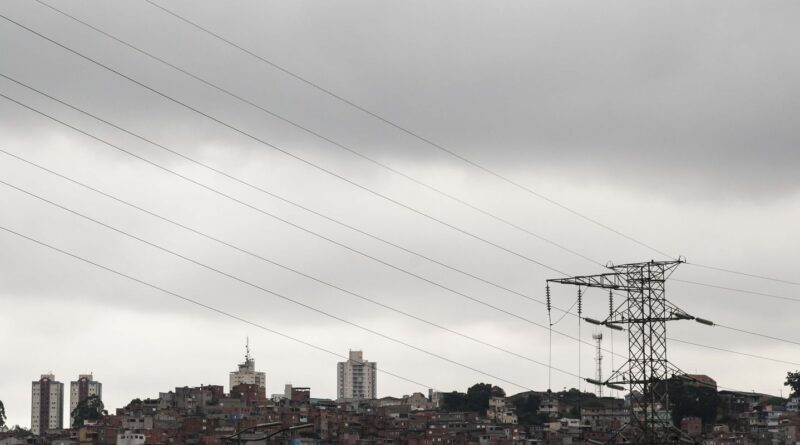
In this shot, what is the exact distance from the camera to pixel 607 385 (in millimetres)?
100938

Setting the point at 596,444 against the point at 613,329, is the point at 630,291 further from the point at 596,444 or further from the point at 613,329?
the point at 596,444

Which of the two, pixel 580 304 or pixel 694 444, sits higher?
pixel 580 304

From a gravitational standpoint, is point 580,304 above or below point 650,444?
above

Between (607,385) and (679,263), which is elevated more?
(679,263)

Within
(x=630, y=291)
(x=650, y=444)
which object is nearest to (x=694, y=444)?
(x=650, y=444)

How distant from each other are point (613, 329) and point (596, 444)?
26.5 feet

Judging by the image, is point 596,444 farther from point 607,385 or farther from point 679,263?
point 679,263

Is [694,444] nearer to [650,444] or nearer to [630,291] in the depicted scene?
[650,444]

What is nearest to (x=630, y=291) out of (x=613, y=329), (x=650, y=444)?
(x=613, y=329)

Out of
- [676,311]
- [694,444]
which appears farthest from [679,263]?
[694,444]

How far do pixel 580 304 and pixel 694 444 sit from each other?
10701mm

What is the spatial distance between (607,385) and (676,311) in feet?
19.9

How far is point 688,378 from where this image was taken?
10250 cm

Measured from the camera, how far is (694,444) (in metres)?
102
